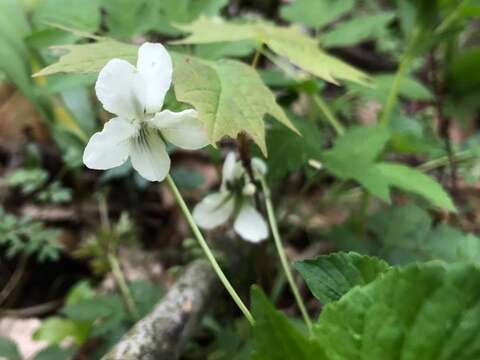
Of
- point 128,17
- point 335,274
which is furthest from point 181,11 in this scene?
point 335,274

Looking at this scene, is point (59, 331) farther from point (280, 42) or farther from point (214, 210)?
point (280, 42)

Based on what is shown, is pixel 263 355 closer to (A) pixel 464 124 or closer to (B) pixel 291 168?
(B) pixel 291 168

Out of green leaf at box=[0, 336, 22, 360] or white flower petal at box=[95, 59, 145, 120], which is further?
green leaf at box=[0, 336, 22, 360]

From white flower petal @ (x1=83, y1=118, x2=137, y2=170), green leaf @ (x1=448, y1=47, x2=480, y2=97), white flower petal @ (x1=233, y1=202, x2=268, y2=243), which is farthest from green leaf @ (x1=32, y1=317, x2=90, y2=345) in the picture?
green leaf @ (x1=448, y1=47, x2=480, y2=97)

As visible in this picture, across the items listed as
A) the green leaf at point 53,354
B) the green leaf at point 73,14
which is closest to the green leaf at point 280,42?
the green leaf at point 73,14

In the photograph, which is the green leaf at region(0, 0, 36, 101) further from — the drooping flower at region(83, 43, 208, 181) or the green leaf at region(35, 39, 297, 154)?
the drooping flower at region(83, 43, 208, 181)

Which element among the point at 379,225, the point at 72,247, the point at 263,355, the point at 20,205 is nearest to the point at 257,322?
the point at 263,355

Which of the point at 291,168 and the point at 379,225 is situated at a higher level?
the point at 291,168
